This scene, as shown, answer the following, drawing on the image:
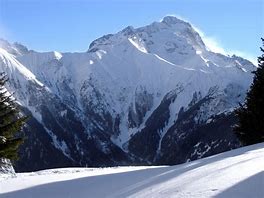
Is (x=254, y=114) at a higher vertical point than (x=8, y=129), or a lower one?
lower

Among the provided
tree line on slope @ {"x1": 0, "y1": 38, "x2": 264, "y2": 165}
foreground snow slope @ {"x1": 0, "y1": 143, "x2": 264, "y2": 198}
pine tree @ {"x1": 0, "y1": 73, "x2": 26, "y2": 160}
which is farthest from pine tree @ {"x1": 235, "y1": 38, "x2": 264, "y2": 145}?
pine tree @ {"x1": 0, "y1": 73, "x2": 26, "y2": 160}

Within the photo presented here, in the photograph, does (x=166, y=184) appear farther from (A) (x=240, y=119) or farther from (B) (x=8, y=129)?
(A) (x=240, y=119)

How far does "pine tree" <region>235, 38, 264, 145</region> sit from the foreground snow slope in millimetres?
12621

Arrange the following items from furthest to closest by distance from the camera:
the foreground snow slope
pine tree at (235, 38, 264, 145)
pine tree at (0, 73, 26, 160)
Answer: pine tree at (235, 38, 264, 145), pine tree at (0, 73, 26, 160), the foreground snow slope

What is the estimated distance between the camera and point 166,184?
13.1 m

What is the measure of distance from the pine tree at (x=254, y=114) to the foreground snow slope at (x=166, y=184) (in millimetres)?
12621

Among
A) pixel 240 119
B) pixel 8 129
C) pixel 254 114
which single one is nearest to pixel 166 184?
pixel 8 129

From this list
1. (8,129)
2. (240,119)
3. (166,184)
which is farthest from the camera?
(240,119)

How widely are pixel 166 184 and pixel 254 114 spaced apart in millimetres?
18606

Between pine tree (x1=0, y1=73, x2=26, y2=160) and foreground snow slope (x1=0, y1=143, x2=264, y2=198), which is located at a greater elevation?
pine tree (x1=0, y1=73, x2=26, y2=160)

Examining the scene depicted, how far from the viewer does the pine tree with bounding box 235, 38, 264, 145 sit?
29959 millimetres

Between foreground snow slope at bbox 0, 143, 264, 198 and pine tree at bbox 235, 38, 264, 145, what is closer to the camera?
foreground snow slope at bbox 0, 143, 264, 198

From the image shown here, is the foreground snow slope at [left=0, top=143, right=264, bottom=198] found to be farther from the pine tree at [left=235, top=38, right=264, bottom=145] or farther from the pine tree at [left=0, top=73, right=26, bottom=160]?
the pine tree at [left=235, top=38, right=264, bottom=145]

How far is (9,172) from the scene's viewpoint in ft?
86.9
